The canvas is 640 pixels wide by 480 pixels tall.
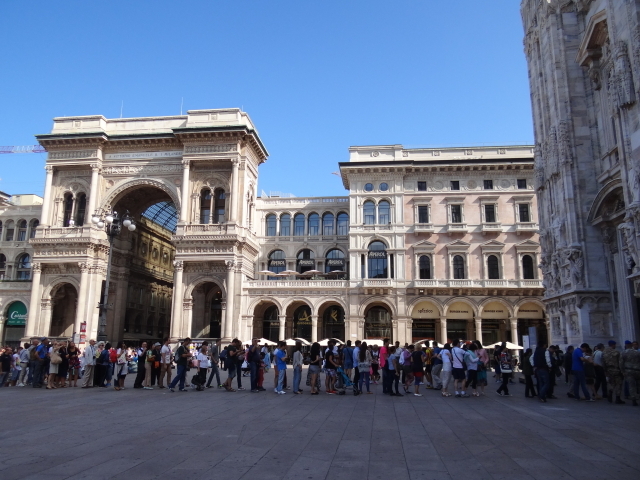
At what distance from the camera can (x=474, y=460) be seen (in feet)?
25.1

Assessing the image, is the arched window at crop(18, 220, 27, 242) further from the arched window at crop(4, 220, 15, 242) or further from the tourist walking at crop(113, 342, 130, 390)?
the tourist walking at crop(113, 342, 130, 390)

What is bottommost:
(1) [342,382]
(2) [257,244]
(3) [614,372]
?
(1) [342,382]

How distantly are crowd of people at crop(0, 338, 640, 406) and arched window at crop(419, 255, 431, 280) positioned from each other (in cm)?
2515

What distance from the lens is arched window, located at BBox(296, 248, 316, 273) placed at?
172 feet

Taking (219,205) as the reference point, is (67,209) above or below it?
below

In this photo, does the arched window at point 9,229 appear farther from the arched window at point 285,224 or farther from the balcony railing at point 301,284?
the arched window at point 285,224

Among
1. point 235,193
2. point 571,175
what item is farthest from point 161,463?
point 235,193

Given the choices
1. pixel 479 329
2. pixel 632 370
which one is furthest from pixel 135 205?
pixel 632 370

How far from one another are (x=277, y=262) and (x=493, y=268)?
21.1 meters

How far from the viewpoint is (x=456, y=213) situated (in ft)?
160

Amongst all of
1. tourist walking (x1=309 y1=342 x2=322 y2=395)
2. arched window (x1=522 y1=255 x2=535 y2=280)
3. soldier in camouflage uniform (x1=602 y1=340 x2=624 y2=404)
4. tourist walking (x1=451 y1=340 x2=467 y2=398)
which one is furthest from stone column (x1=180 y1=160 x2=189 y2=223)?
soldier in camouflage uniform (x1=602 y1=340 x2=624 y2=404)

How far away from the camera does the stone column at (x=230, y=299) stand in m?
43.4

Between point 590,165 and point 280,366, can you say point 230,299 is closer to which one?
point 280,366

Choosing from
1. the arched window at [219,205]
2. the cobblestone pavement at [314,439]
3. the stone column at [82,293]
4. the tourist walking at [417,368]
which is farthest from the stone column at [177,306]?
the tourist walking at [417,368]
